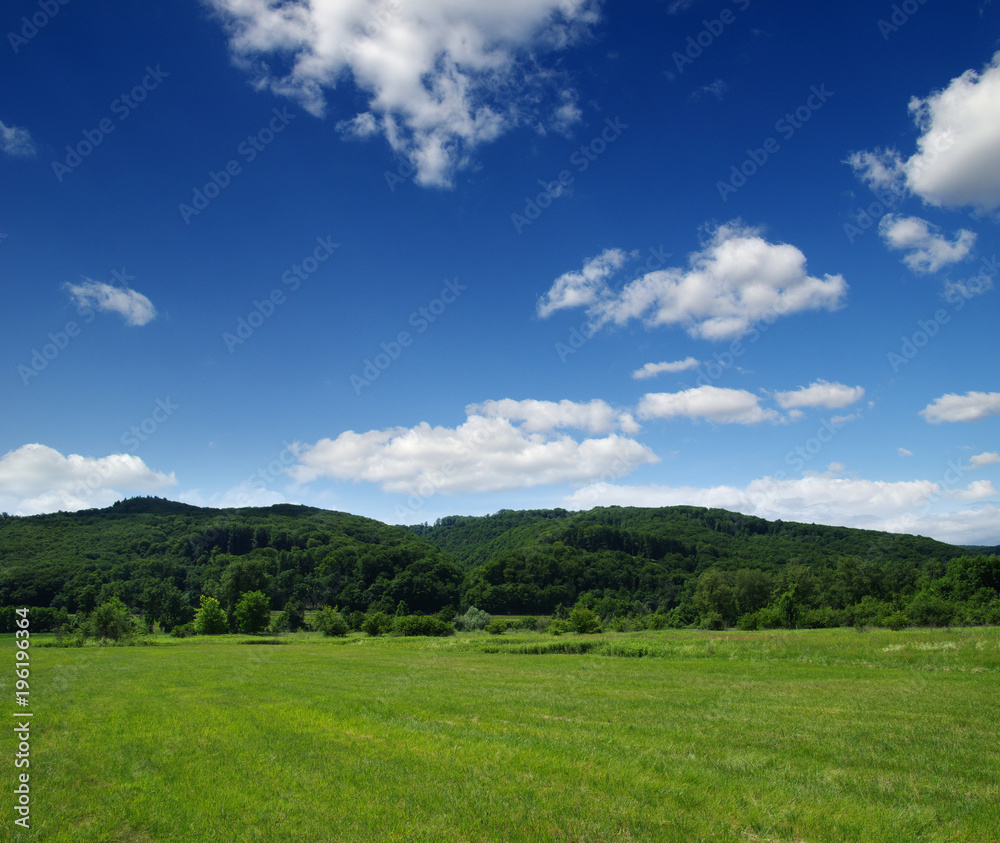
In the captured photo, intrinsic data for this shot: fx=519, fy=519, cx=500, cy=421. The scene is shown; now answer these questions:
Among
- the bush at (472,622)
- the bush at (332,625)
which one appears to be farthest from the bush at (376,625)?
the bush at (472,622)

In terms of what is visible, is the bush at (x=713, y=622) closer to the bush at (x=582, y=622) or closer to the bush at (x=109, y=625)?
the bush at (x=582, y=622)

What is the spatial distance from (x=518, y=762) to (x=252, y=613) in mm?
101621

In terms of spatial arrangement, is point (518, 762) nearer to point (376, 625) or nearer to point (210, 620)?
point (376, 625)

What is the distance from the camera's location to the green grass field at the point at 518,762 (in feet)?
26.7

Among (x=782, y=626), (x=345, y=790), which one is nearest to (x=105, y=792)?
(x=345, y=790)

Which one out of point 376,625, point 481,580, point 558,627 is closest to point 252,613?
point 376,625

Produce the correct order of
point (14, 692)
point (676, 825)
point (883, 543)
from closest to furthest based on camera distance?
point (676, 825), point (14, 692), point (883, 543)

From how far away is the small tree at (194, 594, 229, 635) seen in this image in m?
93.5

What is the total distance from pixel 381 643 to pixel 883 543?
202 meters

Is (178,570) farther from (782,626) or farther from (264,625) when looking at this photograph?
(782,626)

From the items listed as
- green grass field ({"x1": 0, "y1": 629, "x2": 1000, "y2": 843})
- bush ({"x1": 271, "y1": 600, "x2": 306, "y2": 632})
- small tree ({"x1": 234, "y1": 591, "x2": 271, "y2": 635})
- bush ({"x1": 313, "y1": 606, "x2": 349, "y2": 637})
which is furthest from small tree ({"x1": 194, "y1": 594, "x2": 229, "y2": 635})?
green grass field ({"x1": 0, "y1": 629, "x2": 1000, "y2": 843})

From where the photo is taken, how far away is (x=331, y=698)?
20.4m

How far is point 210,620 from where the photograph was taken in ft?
309

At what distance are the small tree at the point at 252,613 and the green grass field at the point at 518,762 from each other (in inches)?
3112
